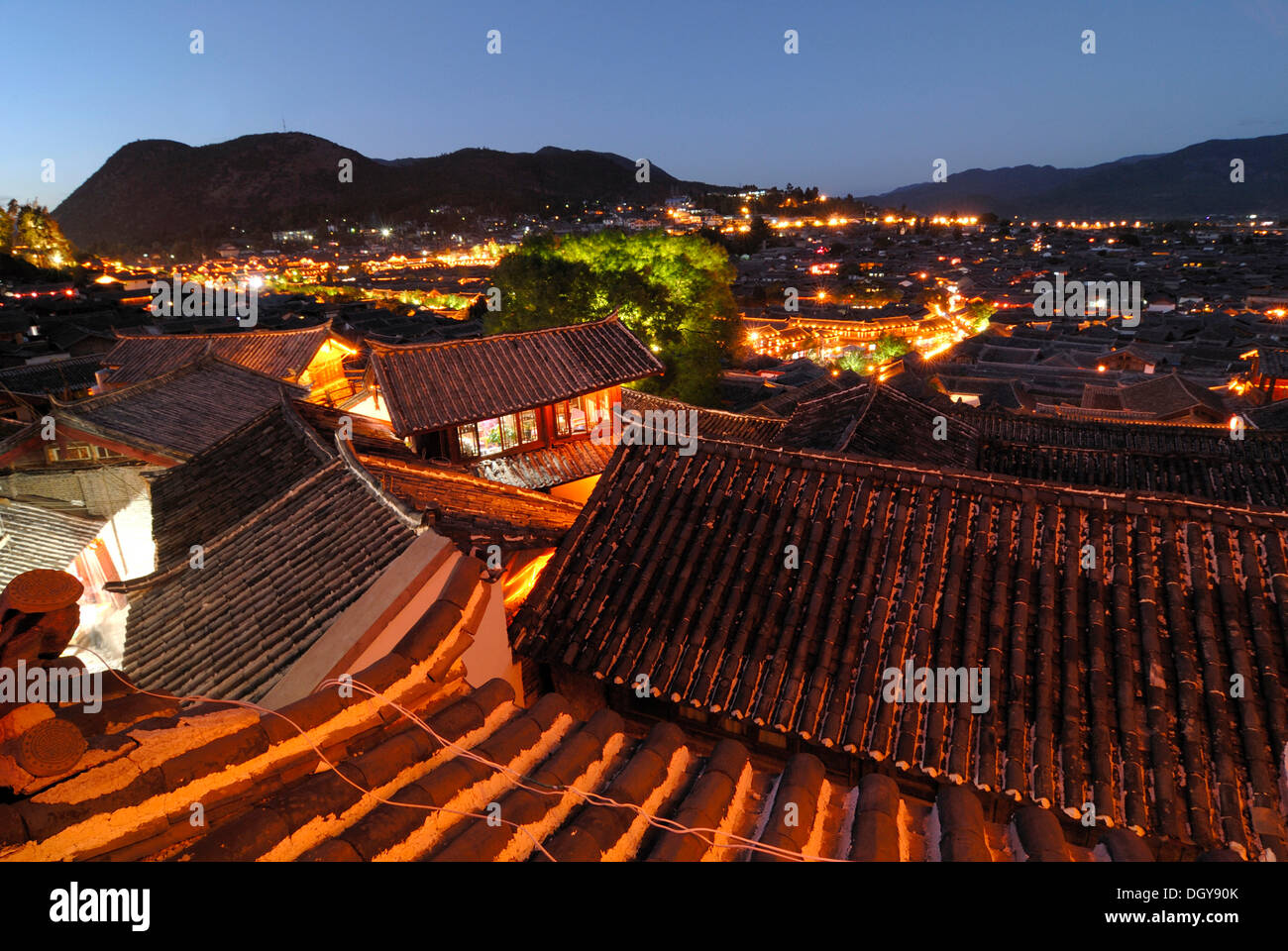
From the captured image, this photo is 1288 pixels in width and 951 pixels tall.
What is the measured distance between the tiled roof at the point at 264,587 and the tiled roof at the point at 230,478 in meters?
0.71

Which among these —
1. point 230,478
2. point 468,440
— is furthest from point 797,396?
point 230,478

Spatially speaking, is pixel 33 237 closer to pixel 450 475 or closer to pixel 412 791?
pixel 450 475

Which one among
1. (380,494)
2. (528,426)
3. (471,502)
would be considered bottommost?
(471,502)

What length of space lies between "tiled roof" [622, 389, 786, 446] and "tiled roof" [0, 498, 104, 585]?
13132 mm

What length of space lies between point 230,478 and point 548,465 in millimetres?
7184

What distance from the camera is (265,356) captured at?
86.5 ft

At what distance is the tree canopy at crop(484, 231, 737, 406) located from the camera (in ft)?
97.5

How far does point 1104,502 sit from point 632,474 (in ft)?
18.3

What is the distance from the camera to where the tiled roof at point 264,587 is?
→ 23.8 ft

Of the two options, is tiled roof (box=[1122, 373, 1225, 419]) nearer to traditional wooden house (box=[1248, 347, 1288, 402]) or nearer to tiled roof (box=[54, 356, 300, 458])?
traditional wooden house (box=[1248, 347, 1288, 402])

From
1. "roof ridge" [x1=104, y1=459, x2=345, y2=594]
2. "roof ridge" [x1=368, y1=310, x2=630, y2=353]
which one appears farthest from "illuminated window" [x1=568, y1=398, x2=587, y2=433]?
"roof ridge" [x1=104, y1=459, x2=345, y2=594]
